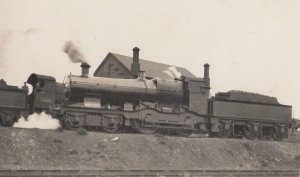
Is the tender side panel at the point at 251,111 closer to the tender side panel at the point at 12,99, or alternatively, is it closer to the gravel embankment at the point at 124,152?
the gravel embankment at the point at 124,152

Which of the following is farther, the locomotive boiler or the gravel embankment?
the locomotive boiler

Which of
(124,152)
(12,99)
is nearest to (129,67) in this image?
(12,99)

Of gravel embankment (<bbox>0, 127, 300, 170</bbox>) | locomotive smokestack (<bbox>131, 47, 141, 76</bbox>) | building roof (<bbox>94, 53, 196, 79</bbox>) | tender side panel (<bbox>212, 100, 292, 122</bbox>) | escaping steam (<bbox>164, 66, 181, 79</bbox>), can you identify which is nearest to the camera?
gravel embankment (<bbox>0, 127, 300, 170</bbox>)

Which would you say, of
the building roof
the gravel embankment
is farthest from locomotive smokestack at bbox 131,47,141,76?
the gravel embankment

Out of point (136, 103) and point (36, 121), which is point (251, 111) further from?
point (36, 121)

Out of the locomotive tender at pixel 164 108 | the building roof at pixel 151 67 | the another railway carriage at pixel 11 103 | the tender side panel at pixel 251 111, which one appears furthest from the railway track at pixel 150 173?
the building roof at pixel 151 67

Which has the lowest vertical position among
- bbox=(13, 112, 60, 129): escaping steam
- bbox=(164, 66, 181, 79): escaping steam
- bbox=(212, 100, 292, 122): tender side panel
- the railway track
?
the railway track

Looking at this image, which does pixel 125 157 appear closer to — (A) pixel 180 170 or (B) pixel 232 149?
(A) pixel 180 170

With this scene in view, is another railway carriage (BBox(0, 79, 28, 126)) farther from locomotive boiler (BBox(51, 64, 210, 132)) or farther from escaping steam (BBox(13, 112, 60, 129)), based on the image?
locomotive boiler (BBox(51, 64, 210, 132))
